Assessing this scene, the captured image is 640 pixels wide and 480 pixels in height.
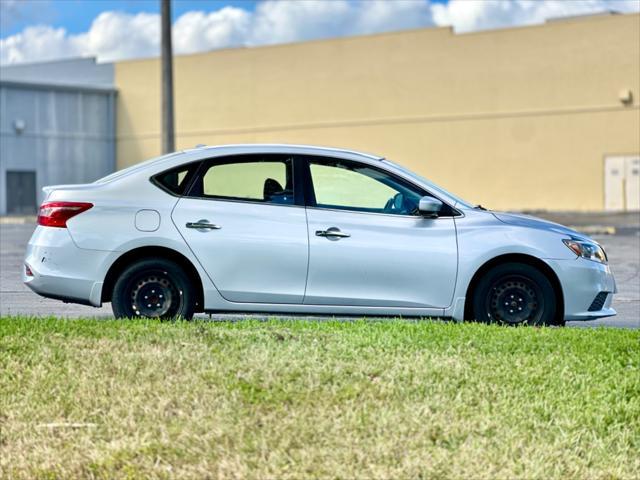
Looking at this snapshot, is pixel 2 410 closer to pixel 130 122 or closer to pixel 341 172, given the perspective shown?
pixel 341 172

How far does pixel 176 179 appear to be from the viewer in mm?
9227

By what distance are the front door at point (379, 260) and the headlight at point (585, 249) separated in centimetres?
105

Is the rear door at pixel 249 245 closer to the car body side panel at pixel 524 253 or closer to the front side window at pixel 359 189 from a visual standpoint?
the front side window at pixel 359 189

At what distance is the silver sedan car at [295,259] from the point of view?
29.3ft

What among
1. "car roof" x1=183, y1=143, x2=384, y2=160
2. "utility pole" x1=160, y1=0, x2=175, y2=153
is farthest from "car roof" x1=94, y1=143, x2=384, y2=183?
"utility pole" x1=160, y1=0, x2=175, y2=153

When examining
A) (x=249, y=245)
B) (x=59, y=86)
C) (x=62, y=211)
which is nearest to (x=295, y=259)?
(x=249, y=245)

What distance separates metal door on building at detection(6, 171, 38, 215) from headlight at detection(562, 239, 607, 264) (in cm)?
4416

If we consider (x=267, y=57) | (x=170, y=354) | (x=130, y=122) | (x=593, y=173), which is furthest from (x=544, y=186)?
(x=170, y=354)

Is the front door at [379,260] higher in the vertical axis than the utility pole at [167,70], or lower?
lower

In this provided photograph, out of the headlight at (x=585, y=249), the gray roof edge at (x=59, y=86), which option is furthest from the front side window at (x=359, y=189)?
the gray roof edge at (x=59, y=86)

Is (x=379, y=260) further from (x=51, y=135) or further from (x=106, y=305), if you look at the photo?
(x=51, y=135)

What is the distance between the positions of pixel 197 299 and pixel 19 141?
43929 mm

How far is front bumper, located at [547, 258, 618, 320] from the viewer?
9.03 metres

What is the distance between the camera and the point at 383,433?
232 inches
